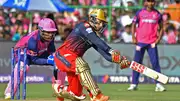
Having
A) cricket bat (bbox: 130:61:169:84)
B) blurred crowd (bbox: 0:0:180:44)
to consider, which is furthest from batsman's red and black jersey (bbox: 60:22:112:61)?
blurred crowd (bbox: 0:0:180:44)

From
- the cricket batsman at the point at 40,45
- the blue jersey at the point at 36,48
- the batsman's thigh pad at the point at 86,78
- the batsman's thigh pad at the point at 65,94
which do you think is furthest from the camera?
the blue jersey at the point at 36,48

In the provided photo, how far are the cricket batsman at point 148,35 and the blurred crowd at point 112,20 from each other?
3.98 meters

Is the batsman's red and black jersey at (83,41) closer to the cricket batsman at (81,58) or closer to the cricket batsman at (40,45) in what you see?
the cricket batsman at (81,58)

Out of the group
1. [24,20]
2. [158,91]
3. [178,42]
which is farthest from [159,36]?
[24,20]

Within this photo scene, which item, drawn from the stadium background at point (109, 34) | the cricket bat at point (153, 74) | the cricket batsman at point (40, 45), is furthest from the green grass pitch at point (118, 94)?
the cricket bat at point (153, 74)

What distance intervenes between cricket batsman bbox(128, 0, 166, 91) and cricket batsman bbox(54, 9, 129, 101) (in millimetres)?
7238

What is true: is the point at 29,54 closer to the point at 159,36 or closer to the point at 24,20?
the point at 159,36

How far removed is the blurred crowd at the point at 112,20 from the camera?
24.0 m

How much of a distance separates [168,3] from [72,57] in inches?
514

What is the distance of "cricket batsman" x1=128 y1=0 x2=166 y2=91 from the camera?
769 inches

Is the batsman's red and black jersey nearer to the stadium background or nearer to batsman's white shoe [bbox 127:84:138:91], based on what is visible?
batsman's white shoe [bbox 127:84:138:91]

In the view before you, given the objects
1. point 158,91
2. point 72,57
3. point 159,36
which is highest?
point 72,57

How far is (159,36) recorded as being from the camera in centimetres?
1948

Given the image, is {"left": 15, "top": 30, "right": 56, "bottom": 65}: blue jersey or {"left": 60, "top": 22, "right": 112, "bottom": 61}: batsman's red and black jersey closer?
{"left": 60, "top": 22, "right": 112, "bottom": 61}: batsman's red and black jersey
